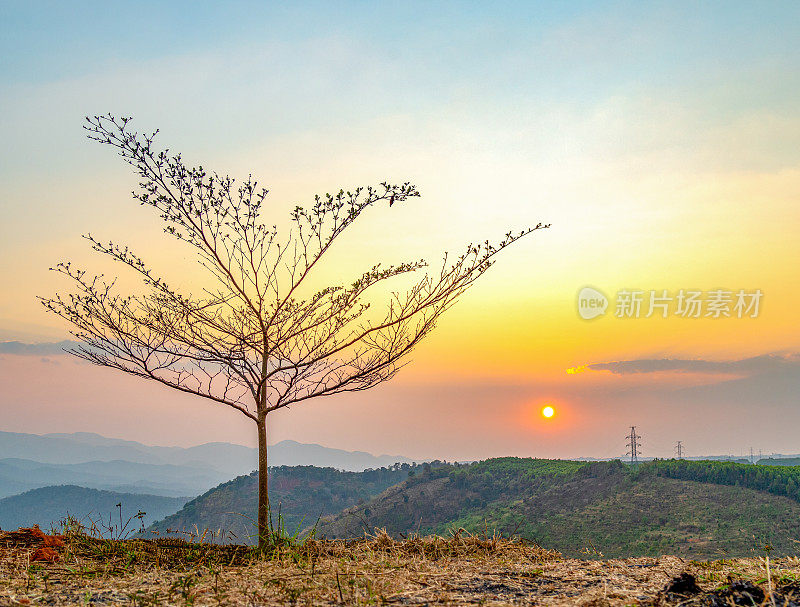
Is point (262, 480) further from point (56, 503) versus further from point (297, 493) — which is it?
point (56, 503)

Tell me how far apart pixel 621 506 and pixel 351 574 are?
7028 centimetres

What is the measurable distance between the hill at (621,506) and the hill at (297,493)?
21.4m

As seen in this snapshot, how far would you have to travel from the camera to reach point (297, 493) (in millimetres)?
125688

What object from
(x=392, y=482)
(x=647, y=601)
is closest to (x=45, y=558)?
(x=647, y=601)

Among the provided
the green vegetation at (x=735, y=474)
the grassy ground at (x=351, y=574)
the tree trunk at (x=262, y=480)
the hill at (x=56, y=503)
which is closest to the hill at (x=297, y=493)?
the hill at (x=56, y=503)

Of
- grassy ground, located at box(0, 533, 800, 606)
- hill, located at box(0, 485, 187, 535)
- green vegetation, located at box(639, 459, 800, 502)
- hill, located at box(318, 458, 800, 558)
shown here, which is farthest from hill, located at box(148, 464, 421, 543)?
grassy ground, located at box(0, 533, 800, 606)

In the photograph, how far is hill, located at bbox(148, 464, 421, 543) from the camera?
106m

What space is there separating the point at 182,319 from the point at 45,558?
361 cm

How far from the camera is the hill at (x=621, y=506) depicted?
2191 inches

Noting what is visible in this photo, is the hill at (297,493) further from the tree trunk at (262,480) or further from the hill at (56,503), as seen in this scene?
the tree trunk at (262,480)

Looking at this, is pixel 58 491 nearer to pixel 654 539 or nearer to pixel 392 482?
pixel 392 482

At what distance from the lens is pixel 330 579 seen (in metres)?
5.95

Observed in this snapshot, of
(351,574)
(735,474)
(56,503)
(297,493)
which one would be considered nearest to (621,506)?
(735,474)

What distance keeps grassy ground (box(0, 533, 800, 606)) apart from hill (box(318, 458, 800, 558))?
35777mm
